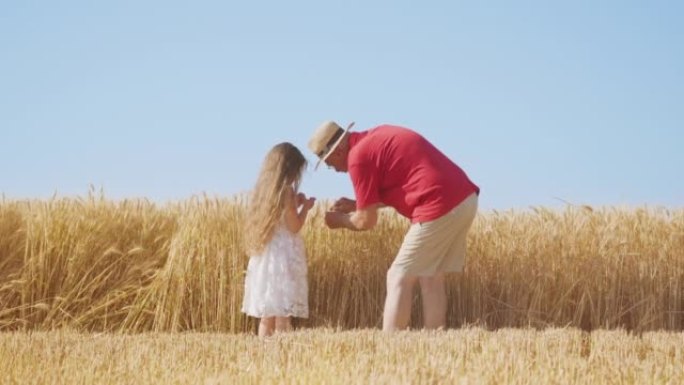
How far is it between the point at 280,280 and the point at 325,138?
1163mm

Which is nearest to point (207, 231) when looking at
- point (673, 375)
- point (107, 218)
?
point (107, 218)

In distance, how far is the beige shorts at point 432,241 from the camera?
6605 mm

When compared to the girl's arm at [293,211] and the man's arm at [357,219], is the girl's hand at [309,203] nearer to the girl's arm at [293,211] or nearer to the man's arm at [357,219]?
A: the girl's arm at [293,211]

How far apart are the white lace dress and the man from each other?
52cm

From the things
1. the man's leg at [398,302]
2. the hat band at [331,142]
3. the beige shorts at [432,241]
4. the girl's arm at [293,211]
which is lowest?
the man's leg at [398,302]

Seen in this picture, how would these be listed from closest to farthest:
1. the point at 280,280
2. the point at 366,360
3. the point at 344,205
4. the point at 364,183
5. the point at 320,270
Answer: the point at 366,360 → the point at 364,183 → the point at 344,205 → the point at 280,280 → the point at 320,270

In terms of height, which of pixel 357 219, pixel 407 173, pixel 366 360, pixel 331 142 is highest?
pixel 331 142

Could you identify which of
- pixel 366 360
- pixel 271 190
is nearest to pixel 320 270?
pixel 271 190

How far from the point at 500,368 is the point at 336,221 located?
2.44 meters

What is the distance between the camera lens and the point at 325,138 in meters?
6.74

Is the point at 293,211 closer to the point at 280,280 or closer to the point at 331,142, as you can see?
the point at 280,280

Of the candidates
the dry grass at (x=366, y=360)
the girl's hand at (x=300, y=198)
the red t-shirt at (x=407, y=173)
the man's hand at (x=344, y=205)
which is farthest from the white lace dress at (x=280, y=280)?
the dry grass at (x=366, y=360)

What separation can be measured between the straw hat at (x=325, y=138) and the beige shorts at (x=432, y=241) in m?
0.78

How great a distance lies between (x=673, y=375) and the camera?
15.1 ft
